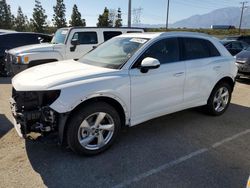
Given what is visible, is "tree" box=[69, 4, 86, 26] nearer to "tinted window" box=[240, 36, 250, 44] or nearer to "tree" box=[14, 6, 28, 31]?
"tree" box=[14, 6, 28, 31]

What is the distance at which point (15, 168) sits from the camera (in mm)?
3273

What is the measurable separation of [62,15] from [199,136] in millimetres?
51629

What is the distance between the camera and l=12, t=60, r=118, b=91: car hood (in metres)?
3.24

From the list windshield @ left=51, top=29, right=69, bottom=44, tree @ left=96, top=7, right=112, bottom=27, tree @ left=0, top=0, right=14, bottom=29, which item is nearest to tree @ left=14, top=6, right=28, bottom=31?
tree @ left=0, top=0, right=14, bottom=29

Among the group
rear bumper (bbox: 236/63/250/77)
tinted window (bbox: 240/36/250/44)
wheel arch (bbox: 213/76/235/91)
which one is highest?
tinted window (bbox: 240/36/250/44)

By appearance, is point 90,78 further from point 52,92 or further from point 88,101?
point 52,92

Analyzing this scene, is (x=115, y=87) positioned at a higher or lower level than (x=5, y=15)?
lower

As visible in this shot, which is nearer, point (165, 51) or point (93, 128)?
point (93, 128)

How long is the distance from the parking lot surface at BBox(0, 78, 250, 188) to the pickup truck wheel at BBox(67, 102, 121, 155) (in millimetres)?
159

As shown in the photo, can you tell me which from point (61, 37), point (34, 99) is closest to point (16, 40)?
point (61, 37)

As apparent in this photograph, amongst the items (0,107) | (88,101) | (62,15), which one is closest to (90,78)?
(88,101)

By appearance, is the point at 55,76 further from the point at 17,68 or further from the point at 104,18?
the point at 104,18

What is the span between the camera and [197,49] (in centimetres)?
476

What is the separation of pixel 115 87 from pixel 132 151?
3.37 ft
